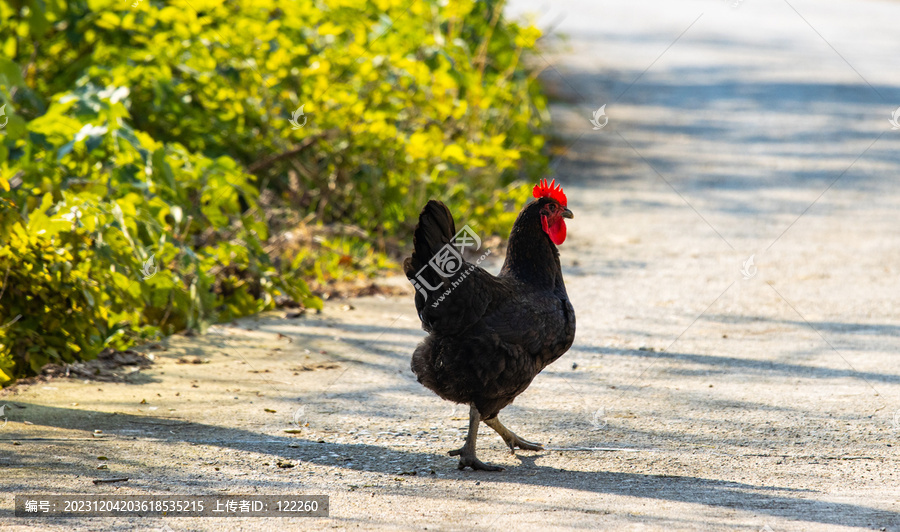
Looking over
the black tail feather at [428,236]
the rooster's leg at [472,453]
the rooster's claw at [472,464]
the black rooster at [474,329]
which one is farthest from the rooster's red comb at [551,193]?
the rooster's claw at [472,464]

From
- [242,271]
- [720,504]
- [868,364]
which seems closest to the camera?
[720,504]

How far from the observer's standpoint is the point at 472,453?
420 centimetres

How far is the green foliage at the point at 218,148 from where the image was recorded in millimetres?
5293

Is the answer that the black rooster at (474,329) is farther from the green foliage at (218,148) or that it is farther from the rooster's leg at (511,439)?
the green foliage at (218,148)

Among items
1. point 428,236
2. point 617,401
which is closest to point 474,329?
point 428,236

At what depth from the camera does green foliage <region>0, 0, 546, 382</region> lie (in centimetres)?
529

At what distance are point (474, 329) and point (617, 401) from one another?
1419 millimetres

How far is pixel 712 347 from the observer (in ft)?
20.1

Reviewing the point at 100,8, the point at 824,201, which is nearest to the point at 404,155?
the point at 100,8

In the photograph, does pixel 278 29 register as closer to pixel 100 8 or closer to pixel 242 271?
pixel 100 8

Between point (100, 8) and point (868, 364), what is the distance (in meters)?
6.70

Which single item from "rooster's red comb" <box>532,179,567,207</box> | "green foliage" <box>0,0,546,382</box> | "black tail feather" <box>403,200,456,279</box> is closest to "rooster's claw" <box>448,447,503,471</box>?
"black tail feather" <box>403,200,456,279</box>

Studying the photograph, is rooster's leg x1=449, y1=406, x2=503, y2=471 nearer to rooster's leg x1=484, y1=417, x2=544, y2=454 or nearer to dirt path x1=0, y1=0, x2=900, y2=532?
dirt path x1=0, y1=0, x2=900, y2=532

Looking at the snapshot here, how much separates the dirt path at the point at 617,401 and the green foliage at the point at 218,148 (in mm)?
556
